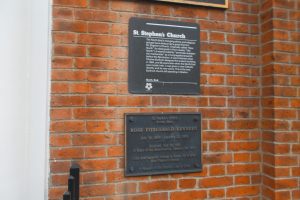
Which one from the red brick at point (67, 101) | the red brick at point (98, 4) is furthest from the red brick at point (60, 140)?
the red brick at point (98, 4)

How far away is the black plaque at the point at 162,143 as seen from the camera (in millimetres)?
2350

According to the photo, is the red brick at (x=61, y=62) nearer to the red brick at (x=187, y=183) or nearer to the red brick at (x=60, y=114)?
the red brick at (x=60, y=114)

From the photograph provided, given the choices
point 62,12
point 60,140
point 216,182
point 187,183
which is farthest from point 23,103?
point 216,182

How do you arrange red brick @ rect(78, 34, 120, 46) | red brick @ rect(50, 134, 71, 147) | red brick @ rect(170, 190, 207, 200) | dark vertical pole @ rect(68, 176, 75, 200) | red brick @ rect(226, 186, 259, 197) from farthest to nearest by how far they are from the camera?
red brick @ rect(226, 186, 259, 197)
red brick @ rect(170, 190, 207, 200)
red brick @ rect(78, 34, 120, 46)
red brick @ rect(50, 134, 71, 147)
dark vertical pole @ rect(68, 176, 75, 200)

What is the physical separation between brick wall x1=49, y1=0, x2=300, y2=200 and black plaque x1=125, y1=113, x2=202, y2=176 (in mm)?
64

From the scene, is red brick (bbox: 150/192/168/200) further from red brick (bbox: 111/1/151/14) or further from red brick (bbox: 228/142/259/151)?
red brick (bbox: 111/1/151/14)

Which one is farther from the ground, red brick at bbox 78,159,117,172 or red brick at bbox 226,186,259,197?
red brick at bbox 78,159,117,172

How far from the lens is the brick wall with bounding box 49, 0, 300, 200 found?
225 centimetres

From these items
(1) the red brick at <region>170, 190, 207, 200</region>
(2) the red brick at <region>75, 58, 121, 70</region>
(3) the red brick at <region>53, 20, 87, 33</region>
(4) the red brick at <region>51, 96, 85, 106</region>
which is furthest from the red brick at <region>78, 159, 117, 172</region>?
(3) the red brick at <region>53, 20, 87, 33</region>

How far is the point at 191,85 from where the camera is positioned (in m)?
2.52

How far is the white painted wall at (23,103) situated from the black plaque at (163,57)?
2.25 ft

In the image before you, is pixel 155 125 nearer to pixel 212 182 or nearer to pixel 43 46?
pixel 212 182

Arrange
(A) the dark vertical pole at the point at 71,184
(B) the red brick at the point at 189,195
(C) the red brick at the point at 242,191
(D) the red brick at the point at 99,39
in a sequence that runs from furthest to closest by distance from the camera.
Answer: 1. (C) the red brick at the point at 242,191
2. (B) the red brick at the point at 189,195
3. (D) the red brick at the point at 99,39
4. (A) the dark vertical pole at the point at 71,184

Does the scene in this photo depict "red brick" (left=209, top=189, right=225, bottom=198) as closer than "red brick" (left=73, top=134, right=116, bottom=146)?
No
